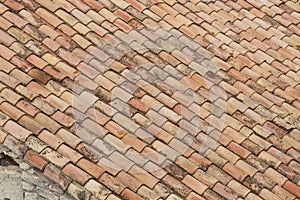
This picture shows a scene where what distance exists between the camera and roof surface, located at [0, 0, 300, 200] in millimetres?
6027

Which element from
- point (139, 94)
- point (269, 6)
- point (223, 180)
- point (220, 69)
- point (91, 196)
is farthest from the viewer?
point (269, 6)

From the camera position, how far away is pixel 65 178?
584cm

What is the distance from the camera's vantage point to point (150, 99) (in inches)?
262

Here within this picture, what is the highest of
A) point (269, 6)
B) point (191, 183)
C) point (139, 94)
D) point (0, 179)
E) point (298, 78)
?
point (269, 6)

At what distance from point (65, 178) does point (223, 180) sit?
1597mm

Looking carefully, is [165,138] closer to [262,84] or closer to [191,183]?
[191,183]

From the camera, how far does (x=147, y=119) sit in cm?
648

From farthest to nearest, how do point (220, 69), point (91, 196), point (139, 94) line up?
point (220, 69), point (139, 94), point (91, 196)

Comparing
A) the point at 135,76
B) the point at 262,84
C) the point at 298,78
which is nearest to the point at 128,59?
the point at 135,76

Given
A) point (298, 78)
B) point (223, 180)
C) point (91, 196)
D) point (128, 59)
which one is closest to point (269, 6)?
point (298, 78)

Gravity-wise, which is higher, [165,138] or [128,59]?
[128,59]

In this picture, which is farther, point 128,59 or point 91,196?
point 128,59

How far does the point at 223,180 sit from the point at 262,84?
4.94ft

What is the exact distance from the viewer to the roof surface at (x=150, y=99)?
6.03 meters
